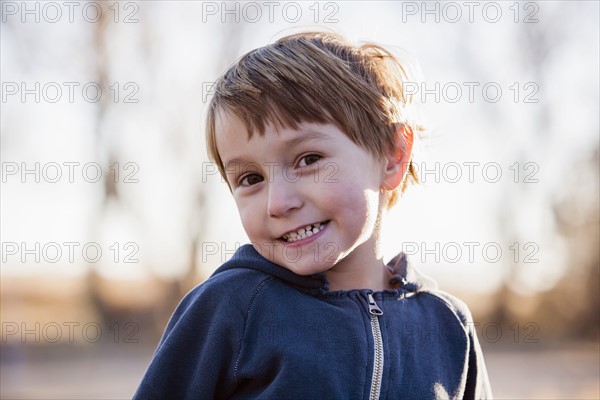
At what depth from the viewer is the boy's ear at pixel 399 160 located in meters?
1.73

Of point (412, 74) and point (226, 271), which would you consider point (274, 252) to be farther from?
point (412, 74)

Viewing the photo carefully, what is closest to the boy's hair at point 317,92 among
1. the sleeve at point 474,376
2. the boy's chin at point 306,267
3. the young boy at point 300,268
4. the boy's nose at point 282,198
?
the young boy at point 300,268

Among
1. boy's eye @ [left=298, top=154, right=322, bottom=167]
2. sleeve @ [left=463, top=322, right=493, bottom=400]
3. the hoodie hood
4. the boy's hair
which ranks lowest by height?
sleeve @ [left=463, top=322, right=493, bottom=400]

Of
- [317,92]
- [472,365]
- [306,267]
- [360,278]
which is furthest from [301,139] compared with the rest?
[472,365]

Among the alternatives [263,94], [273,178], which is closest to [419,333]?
[273,178]

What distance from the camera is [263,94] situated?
155cm

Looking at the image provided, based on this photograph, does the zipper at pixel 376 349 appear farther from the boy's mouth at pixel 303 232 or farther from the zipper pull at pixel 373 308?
the boy's mouth at pixel 303 232

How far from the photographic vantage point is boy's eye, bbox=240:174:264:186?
154 cm

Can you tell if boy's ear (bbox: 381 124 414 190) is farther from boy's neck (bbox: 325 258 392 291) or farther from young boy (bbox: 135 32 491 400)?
boy's neck (bbox: 325 258 392 291)

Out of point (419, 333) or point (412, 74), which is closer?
point (419, 333)

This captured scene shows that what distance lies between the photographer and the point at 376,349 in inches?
61.2

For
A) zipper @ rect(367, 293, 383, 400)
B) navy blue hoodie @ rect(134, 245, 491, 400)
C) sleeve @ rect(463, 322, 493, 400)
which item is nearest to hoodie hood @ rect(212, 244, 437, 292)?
navy blue hoodie @ rect(134, 245, 491, 400)

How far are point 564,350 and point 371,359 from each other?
23.0 ft

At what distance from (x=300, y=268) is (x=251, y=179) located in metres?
0.21
